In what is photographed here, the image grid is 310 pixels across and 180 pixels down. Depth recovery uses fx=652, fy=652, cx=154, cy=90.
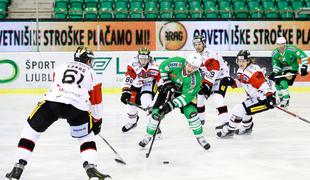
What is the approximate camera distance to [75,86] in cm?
516

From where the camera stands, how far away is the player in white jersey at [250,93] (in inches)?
296

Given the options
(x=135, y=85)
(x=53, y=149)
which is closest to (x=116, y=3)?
(x=135, y=85)

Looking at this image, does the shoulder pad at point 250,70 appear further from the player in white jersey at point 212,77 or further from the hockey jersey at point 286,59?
the hockey jersey at point 286,59

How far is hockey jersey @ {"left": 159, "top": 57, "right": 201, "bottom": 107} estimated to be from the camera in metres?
6.55

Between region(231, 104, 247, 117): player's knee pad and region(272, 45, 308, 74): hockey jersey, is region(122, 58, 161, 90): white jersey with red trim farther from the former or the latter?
region(272, 45, 308, 74): hockey jersey

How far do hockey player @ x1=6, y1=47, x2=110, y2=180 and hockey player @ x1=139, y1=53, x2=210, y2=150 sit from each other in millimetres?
1548

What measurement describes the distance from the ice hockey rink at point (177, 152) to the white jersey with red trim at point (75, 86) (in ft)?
2.85

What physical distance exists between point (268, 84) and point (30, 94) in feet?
19.5

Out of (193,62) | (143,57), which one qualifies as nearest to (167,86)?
(193,62)

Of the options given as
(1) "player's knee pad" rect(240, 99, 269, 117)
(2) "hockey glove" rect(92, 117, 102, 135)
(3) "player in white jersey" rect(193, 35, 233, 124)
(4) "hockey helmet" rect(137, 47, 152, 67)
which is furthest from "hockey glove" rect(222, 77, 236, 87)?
(2) "hockey glove" rect(92, 117, 102, 135)

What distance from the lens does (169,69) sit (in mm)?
6766

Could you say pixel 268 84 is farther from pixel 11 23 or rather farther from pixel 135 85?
pixel 11 23

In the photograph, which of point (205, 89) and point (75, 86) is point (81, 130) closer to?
point (75, 86)

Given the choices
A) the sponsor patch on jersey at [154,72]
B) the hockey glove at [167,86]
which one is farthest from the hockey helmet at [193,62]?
the sponsor patch on jersey at [154,72]
